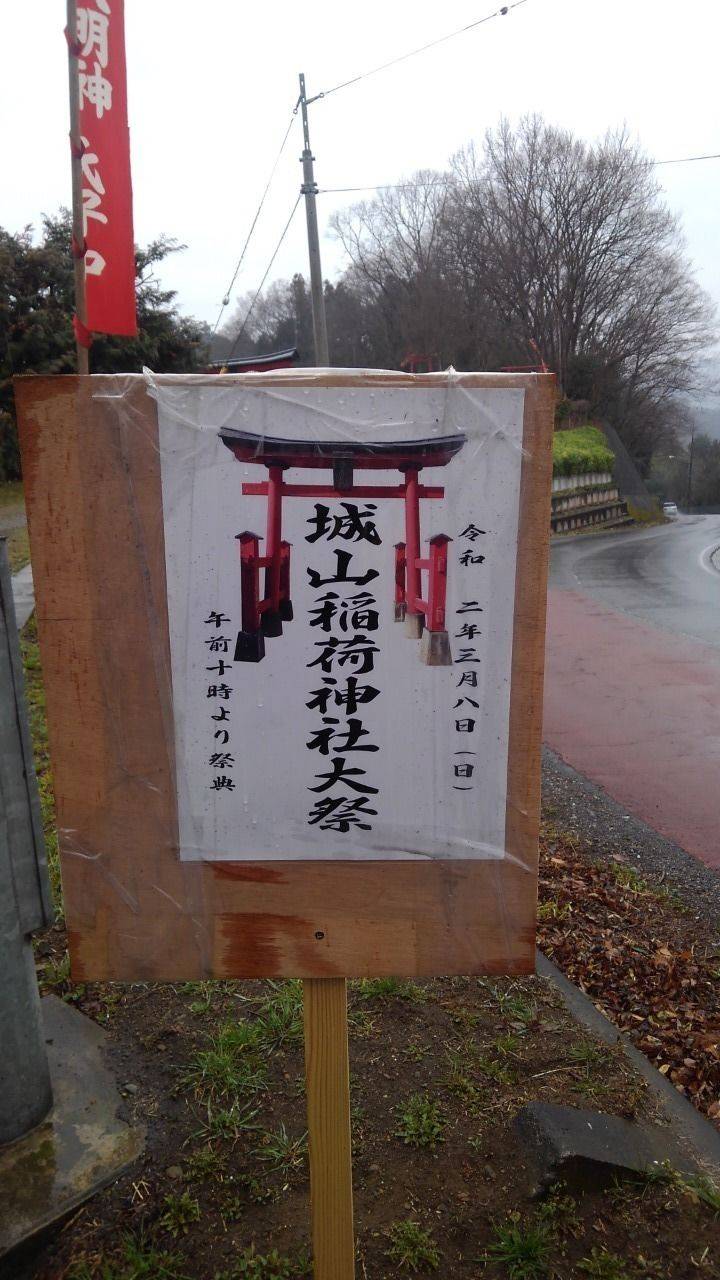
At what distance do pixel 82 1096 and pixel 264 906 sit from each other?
1357 mm

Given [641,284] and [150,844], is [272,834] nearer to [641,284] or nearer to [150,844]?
[150,844]

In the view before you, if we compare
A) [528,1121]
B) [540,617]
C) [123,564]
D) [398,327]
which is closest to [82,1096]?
[528,1121]

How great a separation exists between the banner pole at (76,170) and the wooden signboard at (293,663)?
12.9 inches

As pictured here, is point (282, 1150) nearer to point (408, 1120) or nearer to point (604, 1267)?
point (408, 1120)

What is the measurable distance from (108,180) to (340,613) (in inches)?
90.3

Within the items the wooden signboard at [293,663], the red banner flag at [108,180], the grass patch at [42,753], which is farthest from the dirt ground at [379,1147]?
the red banner flag at [108,180]

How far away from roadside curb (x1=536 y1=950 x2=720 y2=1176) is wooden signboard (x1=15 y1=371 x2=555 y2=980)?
1275mm

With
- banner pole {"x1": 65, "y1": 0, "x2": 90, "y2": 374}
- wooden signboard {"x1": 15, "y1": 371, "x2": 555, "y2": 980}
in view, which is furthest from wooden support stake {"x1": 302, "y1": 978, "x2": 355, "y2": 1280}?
banner pole {"x1": 65, "y1": 0, "x2": 90, "y2": 374}

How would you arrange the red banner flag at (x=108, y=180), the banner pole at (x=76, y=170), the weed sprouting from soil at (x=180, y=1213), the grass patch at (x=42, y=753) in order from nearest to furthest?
the banner pole at (x=76, y=170) → the weed sprouting from soil at (x=180, y=1213) → the red banner flag at (x=108, y=180) → the grass patch at (x=42, y=753)

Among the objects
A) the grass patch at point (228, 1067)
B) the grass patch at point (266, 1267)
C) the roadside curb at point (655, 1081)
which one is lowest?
the roadside curb at point (655, 1081)

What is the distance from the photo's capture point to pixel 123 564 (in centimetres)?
155

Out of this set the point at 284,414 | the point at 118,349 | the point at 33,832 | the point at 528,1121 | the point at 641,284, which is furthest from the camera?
the point at 641,284

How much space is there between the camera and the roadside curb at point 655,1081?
7.99ft

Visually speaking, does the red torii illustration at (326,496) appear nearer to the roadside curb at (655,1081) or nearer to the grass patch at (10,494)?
the roadside curb at (655,1081)
